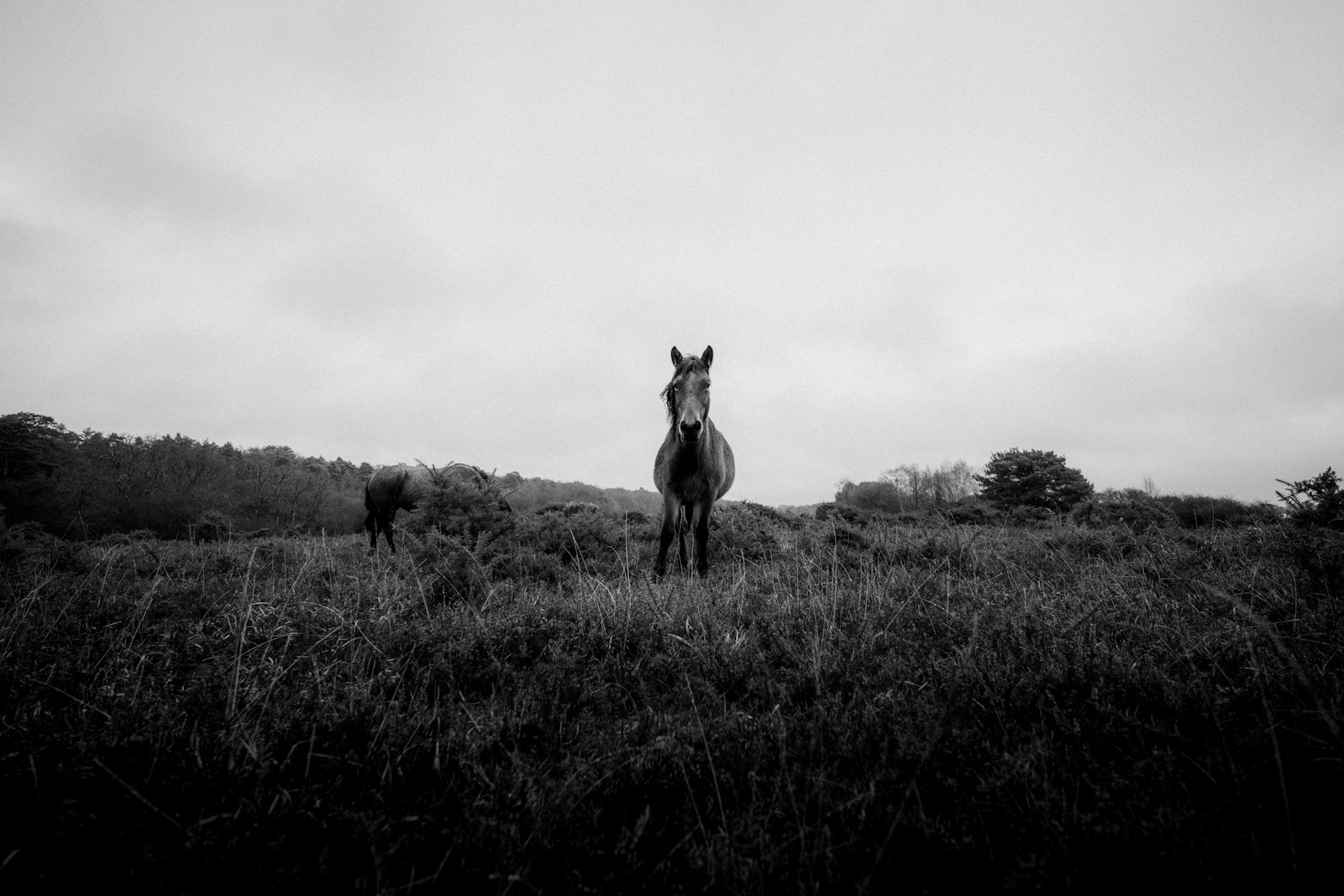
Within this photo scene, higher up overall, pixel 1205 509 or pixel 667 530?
pixel 1205 509

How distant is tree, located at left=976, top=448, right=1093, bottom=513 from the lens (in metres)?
20.5

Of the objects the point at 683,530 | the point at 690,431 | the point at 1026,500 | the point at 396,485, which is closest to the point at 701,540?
the point at 683,530

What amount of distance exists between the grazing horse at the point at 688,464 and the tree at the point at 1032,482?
1882 centimetres

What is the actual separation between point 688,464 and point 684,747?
5334mm

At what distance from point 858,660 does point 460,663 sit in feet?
8.05

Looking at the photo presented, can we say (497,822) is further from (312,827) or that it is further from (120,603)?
(120,603)

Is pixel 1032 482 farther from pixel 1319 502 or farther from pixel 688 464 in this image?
pixel 688 464

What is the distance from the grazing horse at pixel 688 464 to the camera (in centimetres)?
649

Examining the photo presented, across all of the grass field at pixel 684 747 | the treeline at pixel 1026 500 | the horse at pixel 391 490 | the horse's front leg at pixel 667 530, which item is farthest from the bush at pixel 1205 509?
the horse at pixel 391 490

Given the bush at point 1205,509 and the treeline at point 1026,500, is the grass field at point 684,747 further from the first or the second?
the bush at point 1205,509

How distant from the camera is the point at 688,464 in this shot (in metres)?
7.09

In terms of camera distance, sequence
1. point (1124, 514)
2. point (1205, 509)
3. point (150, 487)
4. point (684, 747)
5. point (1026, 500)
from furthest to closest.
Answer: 1. point (1026, 500)
2. point (150, 487)
3. point (1205, 509)
4. point (1124, 514)
5. point (684, 747)

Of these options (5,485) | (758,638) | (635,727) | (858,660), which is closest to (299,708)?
(635,727)

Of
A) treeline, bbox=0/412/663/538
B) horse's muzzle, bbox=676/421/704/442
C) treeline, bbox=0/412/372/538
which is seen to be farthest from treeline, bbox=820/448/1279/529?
treeline, bbox=0/412/372/538
